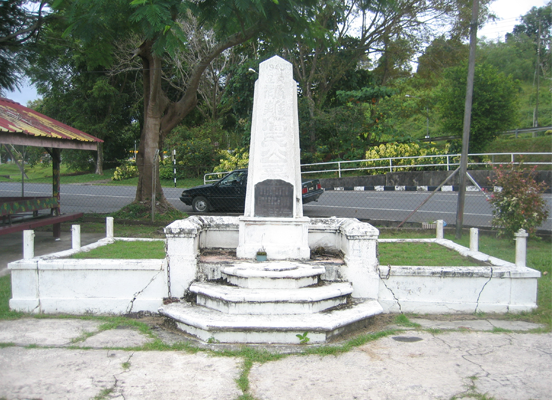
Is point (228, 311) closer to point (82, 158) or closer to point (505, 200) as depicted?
point (505, 200)

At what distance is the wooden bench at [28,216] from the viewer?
8562 mm

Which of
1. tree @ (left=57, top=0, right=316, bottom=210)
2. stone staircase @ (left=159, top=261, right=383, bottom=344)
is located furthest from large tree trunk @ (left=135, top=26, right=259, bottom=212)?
stone staircase @ (left=159, top=261, right=383, bottom=344)

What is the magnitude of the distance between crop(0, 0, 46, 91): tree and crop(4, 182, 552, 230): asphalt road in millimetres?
4659

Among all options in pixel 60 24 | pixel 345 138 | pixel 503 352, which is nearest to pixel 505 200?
pixel 503 352

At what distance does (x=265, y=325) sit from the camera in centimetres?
468

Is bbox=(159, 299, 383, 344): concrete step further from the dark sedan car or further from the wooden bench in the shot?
the dark sedan car

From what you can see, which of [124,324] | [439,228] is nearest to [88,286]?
[124,324]

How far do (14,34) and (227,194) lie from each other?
6928mm

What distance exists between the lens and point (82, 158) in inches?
1390

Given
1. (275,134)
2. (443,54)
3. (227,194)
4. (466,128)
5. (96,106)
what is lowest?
(227,194)

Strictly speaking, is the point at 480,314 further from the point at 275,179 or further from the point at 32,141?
the point at 32,141

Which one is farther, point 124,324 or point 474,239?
point 474,239

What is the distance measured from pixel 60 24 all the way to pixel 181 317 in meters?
10.6

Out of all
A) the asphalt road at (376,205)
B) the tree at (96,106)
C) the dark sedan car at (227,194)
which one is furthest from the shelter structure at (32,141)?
the tree at (96,106)
